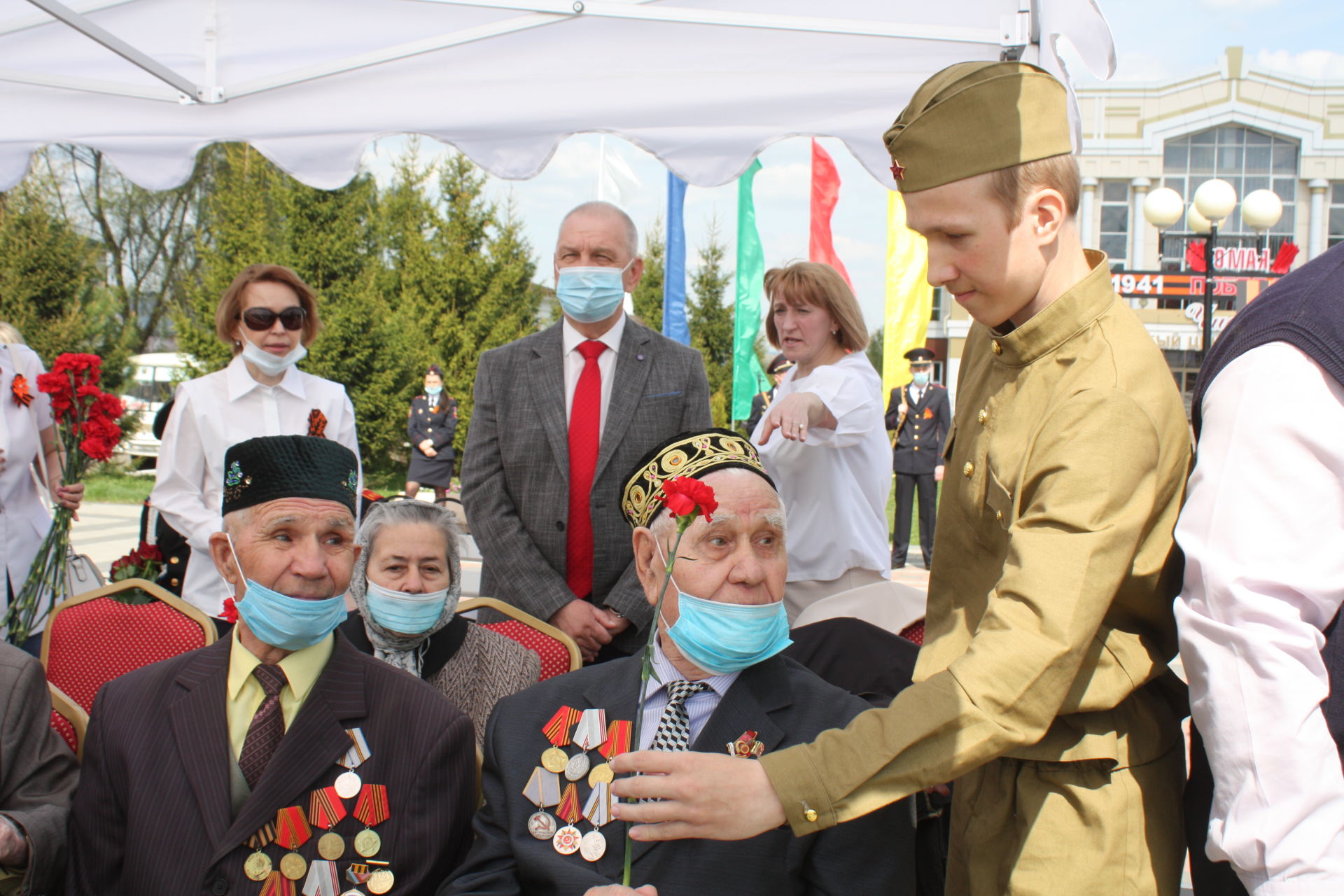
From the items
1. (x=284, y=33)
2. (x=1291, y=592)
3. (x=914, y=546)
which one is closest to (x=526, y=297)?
(x=914, y=546)

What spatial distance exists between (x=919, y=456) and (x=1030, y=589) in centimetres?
1157

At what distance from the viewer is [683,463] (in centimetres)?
236

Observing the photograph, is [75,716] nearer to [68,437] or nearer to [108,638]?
[108,638]

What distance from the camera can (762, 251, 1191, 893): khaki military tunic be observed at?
1.36m

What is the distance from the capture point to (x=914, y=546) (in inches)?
571

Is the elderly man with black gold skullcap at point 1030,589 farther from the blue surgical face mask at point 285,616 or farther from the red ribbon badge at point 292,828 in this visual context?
the blue surgical face mask at point 285,616

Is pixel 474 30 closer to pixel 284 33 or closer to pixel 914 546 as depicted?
pixel 284 33

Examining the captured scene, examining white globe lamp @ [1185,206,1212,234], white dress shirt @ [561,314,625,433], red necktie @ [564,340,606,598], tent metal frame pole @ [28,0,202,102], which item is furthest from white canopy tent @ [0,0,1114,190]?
white globe lamp @ [1185,206,1212,234]

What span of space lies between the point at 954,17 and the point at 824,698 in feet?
8.20

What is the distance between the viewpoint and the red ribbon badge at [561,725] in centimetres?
208

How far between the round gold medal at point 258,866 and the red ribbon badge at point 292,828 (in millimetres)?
38

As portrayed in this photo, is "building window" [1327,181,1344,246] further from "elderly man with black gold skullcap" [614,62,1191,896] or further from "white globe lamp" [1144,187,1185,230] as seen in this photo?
"elderly man with black gold skullcap" [614,62,1191,896]

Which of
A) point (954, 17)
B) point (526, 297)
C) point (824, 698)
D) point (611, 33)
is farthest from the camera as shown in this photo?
point (526, 297)

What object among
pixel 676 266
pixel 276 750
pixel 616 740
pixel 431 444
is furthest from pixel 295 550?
pixel 431 444
